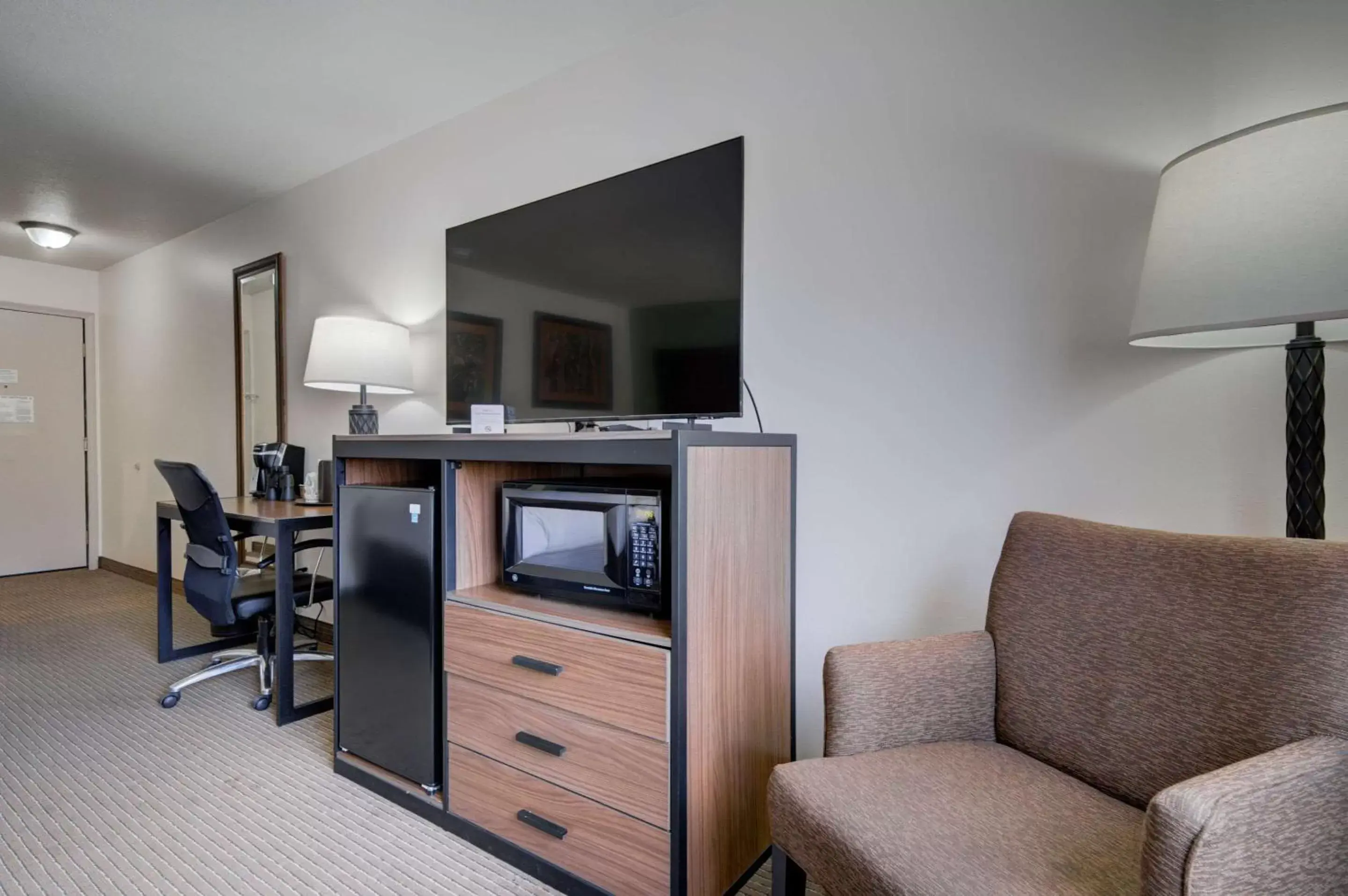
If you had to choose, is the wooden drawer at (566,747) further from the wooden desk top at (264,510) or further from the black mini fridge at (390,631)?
the wooden desk top at (264,510)

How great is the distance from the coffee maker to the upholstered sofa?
294 centimetres

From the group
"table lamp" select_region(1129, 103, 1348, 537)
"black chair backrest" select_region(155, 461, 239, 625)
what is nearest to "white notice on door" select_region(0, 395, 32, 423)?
"black chair backrest" select_region(155, 461, 239, 625)

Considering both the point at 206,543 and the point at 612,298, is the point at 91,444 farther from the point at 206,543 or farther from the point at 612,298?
the point at 612,298

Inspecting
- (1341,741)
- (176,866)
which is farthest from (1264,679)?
(176,866)

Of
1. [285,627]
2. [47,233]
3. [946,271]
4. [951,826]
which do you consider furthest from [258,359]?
[951,826]

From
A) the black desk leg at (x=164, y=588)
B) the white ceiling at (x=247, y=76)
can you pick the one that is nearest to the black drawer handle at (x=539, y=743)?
the white ceiling at (x=247, y=76)

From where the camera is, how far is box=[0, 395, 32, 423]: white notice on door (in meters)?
4.82

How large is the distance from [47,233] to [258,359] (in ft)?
5.41

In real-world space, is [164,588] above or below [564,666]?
below

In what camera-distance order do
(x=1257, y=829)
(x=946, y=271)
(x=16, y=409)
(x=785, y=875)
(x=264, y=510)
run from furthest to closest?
(x=16, y=409)
(x=264, y=510)
(x=946, y=271)
(x=785, y=875)
(x=1257, y=829)

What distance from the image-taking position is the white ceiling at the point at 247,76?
205cm

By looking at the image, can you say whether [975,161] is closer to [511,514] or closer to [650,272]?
[650,272]

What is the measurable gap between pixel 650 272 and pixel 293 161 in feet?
8.17

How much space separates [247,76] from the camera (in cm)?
241
